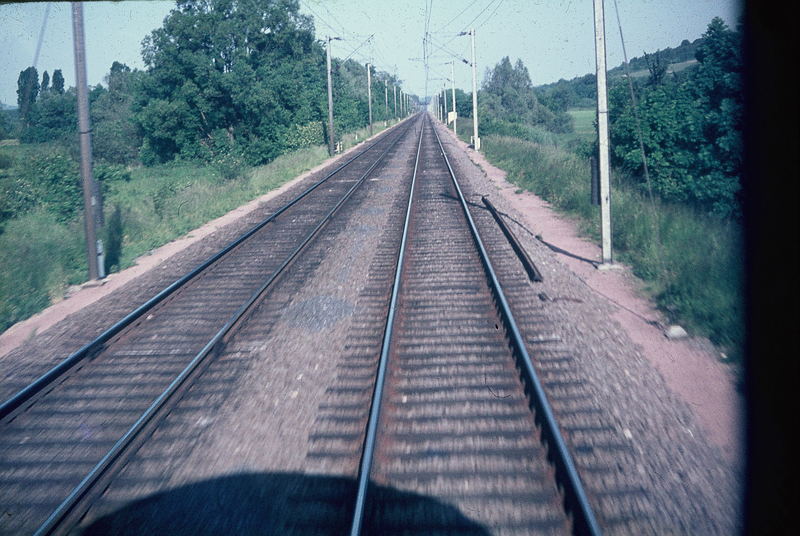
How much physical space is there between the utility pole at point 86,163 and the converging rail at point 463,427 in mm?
6224

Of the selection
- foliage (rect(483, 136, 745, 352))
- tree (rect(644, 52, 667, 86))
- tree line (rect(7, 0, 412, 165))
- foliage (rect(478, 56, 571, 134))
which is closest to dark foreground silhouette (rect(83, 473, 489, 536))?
foliage (rect(483, 136, 745, 352))

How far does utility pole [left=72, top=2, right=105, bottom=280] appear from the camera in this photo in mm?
9648

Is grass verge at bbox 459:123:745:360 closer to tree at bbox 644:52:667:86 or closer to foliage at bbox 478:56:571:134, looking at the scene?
tree at bbox 644:52:667:86

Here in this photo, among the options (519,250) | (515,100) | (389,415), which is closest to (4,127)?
(519,250)

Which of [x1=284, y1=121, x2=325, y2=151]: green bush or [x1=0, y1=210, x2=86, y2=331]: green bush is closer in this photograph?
[x1=0, y1=210, x2=86, y2=331]: green bush

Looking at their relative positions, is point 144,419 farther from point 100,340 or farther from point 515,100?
point 515,100

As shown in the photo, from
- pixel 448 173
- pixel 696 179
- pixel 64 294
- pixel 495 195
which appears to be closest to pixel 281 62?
pixel 448 173

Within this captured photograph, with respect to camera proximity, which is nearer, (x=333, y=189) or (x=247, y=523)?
(x=247, y=523)

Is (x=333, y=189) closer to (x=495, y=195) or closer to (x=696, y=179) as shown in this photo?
(x=495, y=195)

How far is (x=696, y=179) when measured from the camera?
17438 mm

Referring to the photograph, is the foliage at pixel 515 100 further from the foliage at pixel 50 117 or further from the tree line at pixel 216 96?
the foliage at pixel 50 117

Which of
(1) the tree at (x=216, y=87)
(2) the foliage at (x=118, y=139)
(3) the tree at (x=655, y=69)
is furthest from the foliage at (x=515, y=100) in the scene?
(3) the tree at (x=655, y=69)

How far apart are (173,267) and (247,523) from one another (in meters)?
8.08

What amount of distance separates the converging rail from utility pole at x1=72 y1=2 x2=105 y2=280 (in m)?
6.22
